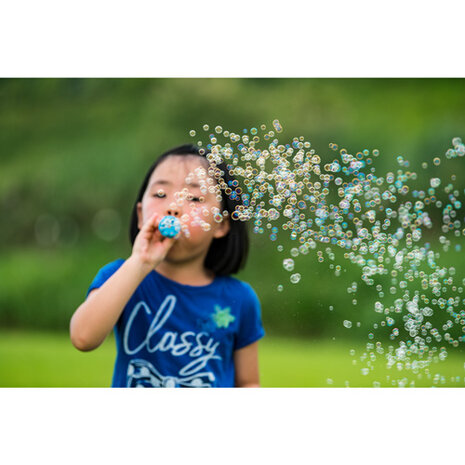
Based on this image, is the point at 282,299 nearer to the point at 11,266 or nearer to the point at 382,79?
the point at 382,79

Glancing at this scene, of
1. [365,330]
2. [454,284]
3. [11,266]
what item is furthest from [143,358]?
[454,284]

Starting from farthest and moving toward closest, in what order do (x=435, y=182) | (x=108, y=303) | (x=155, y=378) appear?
(x=435, y=182) → (x=155, y=378) → (x=108, y=303)

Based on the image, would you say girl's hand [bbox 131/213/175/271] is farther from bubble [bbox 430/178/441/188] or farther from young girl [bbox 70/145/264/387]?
bubble [bbox 430/178/441/188]

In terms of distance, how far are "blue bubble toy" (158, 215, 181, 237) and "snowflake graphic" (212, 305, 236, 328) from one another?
25 centimetres

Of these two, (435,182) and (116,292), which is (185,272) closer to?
(116,292)

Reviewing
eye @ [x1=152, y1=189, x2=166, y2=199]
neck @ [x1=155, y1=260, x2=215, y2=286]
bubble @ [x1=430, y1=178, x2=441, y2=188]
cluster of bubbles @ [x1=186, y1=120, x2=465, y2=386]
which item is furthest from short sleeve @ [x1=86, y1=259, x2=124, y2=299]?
bubble @ [x1=430, y1=178, x2=441, y2=188]

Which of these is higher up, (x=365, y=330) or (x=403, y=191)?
(x=403, y=191)

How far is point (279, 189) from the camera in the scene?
5.81 ft

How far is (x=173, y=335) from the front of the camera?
5.62 feet

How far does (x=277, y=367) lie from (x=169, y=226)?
56 centimetres

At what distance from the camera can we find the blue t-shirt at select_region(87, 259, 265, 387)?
1.70 metres

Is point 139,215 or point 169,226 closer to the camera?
point 169,226

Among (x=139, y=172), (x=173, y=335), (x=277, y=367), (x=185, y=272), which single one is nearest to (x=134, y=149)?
(x=139, y=172)

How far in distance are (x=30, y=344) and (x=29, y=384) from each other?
123mm
